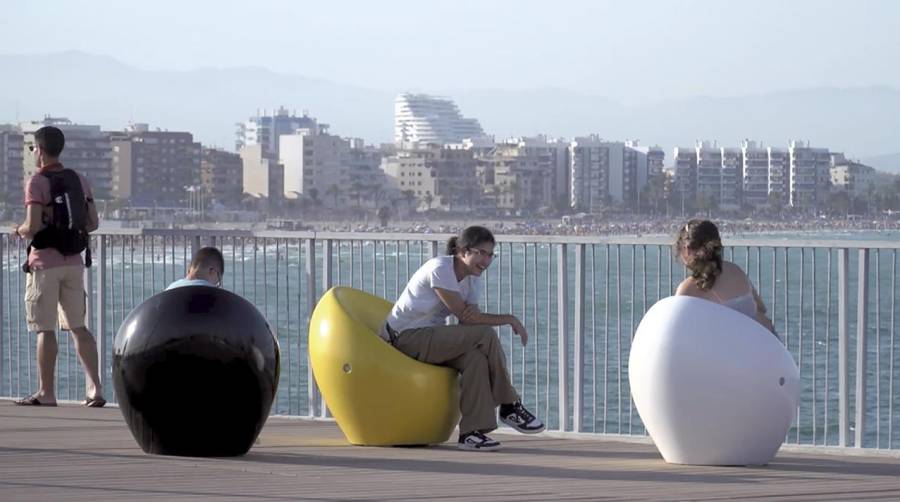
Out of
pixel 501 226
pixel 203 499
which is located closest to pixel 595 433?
pixel 203 499

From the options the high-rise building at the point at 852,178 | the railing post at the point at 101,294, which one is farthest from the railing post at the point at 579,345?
the high-rise building at the point at 852,178

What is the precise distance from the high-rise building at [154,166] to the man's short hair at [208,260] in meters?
143

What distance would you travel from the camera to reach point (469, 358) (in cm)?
942

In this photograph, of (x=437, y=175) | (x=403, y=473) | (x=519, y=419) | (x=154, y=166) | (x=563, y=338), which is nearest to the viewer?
(x=403, y=473)

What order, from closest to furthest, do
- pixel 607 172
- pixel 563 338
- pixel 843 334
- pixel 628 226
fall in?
1. pixel 843 334
2. pixel 563 338
3. pixel 628 226
4. pixel 607 172

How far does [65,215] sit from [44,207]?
5.1 inches

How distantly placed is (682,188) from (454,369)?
16580cm

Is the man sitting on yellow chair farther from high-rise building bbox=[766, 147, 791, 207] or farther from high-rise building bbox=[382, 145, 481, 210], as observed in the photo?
high-rise building bbox=[382, 145, 481, 210]

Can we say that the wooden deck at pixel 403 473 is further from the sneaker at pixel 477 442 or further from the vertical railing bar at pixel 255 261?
the vertical railing bar at pixel 255 261

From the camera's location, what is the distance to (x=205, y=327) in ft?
28.4

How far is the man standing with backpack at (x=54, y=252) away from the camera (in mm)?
10828

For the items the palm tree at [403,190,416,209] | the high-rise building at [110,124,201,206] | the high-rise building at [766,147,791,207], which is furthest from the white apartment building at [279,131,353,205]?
the high-rise building at [766,147,791,207]

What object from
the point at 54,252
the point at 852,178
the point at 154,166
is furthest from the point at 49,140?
the point at 852,178

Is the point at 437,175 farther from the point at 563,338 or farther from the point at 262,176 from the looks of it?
the point at 563,338
